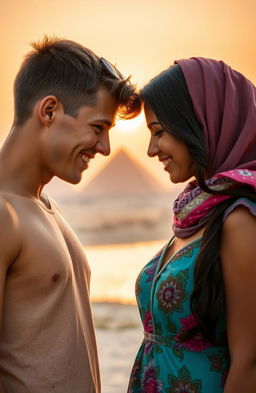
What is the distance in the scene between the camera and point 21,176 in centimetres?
276

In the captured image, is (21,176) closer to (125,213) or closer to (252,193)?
(252,193)

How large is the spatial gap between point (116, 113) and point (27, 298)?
0.98 meters

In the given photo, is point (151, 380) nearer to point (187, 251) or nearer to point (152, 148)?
point (187, 251)

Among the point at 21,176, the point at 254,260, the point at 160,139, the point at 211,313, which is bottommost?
the point at 211,313

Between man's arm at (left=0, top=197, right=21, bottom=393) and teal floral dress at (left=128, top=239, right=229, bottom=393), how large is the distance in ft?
2.08

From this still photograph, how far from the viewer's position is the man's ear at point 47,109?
2812 millimetres

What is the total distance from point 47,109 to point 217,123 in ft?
2.39

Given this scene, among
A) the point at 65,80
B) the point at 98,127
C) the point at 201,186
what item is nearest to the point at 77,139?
the point at 98,127

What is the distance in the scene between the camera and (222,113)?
9.30 ft

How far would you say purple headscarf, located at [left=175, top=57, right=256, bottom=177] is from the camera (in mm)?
2768

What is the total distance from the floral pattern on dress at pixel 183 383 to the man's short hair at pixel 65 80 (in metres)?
1.18

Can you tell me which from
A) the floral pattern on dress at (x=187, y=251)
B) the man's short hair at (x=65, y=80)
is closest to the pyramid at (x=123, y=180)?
the man's short hair at (x=65, y=80)

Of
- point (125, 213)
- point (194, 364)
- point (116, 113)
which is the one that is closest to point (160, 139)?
Answer: point (116, 113)

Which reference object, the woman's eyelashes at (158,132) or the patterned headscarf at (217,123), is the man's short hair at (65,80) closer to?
the woman's eyelashes at (158,132)
